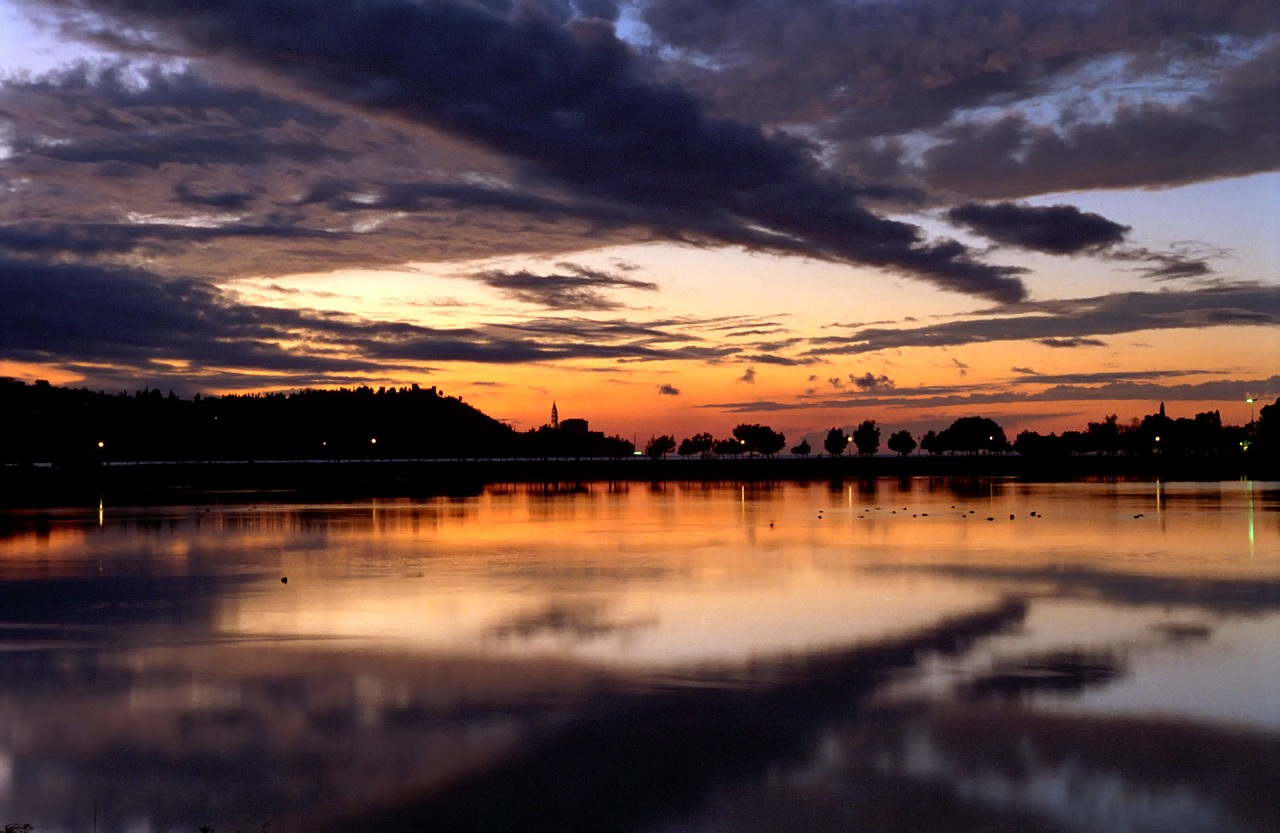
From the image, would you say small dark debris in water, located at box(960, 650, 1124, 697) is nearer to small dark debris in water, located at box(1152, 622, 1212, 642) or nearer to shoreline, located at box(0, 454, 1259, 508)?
small dark debris in water, located at box(1152, 622, 1212, 642)

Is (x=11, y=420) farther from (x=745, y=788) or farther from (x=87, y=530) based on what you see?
(x=745, y=788)

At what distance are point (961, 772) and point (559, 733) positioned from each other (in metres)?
5.17

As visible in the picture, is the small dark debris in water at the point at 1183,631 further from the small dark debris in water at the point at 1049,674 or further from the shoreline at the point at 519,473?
the shoreline at the point at 519,473

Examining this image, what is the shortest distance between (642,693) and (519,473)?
424ft

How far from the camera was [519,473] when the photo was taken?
144875mm

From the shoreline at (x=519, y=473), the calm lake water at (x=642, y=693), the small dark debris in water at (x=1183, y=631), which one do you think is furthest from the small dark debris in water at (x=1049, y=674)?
the shoreline at (x=519, y=473)

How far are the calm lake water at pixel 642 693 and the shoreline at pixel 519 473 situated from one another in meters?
66.0

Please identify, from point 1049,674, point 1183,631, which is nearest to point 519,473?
point 1183,631

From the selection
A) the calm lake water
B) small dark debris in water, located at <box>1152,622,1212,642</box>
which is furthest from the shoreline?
small dark debris in water, located at <box>1152,622,1212,642</box>

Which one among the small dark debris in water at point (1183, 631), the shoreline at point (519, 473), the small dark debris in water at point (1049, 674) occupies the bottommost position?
the small dark debris in water at point (1183, 631)

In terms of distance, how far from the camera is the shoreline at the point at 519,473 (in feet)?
351

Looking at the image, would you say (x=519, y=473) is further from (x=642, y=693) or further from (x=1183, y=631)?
(x=642, y=693)

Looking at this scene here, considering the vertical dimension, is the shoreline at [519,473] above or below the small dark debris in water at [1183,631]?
above

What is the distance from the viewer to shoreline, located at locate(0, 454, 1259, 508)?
10700 cm
